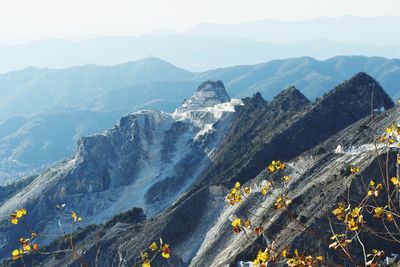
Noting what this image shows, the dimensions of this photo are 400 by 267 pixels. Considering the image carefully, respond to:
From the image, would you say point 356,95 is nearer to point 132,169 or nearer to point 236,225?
point 132,169

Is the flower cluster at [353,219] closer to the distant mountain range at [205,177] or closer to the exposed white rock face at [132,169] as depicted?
the distant mountain range at [205,177]

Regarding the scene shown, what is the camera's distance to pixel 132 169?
16575cm

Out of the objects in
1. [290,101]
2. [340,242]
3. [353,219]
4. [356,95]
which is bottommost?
[290,101]

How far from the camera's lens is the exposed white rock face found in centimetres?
15425

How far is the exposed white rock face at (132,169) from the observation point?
6073 inches

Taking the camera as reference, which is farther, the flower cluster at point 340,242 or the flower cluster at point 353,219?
the flower cluster at point 340,242

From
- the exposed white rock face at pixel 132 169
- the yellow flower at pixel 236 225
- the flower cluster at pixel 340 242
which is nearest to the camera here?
the flower cluster at pixel 340 242

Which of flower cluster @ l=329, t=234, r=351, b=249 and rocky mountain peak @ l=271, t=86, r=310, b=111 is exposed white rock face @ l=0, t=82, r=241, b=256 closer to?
rocky mountain peak @ l=271, t=86, r=310, b=111

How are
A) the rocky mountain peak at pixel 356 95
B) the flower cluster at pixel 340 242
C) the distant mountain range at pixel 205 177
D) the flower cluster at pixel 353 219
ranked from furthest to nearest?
the rocky mountain peak at pixel 356 95, the distant mountain range at pixel 205 177, the flower cluster at pixel 340 242, the flower cluster at pixel 353 219

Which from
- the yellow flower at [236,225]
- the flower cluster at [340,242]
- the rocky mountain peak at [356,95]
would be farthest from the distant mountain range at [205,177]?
the yellow flower at [236,225]

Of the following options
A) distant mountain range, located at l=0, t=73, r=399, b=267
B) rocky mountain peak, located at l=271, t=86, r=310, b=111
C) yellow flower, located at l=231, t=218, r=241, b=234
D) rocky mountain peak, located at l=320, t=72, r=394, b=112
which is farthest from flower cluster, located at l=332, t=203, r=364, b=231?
rocky mountain peak, located at l=271, t=86, r=310, b=111

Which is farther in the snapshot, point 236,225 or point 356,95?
point 356,95

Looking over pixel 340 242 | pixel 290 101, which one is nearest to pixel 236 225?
pixel 340 242

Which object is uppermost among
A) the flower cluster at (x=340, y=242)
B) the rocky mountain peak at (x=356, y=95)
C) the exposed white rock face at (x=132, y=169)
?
the flower cluster at (x=340, y=242)
